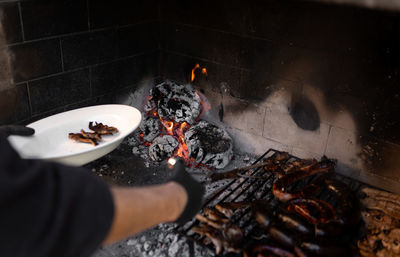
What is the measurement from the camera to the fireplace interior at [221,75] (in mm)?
3100

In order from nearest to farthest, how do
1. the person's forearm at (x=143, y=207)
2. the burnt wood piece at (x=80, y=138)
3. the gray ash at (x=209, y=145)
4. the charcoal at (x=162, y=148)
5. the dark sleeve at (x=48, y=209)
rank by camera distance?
the dark sleeve at (x=48, y=209) < the person's forearm at (x=143, y=207) < the burnt wood piece at (x=80, y=138) < the gray ash at (x=209, y=145) < the charcoal at (x=162, y=148)

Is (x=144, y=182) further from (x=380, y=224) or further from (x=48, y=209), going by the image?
(x=48, y=209)

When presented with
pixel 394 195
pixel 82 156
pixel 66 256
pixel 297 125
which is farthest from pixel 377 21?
pixel 66 256

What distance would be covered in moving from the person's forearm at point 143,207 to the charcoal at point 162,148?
6.74 feet

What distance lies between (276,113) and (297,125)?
0.87 feet

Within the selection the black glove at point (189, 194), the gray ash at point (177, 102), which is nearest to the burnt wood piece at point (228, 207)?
the black glove at point (189, 194)

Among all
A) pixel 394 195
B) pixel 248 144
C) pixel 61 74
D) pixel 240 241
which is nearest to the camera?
pixel 240 241

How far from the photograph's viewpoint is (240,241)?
2520mm

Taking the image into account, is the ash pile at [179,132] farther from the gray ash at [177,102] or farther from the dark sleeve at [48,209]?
the dark sleeve at [48,209]

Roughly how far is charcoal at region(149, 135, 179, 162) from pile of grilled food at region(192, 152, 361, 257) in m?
1.09

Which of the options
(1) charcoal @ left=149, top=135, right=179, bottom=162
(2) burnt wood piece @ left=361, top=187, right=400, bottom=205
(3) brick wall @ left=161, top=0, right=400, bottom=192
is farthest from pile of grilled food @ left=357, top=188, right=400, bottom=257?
(1) charcoal @ left=149, top=135, right=179, bottom=162

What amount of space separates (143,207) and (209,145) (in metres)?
2.43

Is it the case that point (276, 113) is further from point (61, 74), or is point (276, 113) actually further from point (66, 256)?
point (66, 256)

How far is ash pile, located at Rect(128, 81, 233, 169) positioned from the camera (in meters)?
4.01
